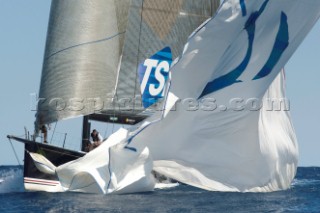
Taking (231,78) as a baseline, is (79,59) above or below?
above

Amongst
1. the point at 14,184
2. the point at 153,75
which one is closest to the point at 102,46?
the point at 153,75

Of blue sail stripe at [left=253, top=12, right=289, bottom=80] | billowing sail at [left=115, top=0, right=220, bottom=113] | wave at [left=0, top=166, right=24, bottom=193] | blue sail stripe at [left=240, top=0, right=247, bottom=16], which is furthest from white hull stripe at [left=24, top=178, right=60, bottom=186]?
blue sail stripe at [left=240, top=0, right=247, bottom=16]

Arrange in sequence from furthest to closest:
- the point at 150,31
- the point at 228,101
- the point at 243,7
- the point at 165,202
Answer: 1. the point at 150,31
2. the point at 243,7
3. the point at 228,101
4. the point at 165,202

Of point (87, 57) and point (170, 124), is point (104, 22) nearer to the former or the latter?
point (87, 57)

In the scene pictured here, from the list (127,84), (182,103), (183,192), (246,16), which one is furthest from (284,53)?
(127,84)

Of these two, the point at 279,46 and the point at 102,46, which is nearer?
the point at 279,46

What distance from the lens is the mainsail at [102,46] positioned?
23.7 m

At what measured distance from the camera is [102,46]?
24891 millimetres

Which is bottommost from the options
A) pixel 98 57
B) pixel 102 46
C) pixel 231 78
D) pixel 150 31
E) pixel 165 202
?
pixel 165 202

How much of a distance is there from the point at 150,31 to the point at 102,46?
1.79 meters

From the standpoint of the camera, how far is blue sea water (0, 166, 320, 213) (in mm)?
19391

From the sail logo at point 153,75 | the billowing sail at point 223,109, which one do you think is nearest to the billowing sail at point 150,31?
the sail logo at point 153,75

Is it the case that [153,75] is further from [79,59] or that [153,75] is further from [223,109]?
[223,109]

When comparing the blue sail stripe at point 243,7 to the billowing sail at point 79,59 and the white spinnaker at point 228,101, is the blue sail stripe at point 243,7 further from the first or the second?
the billowing sail at point 79,59
